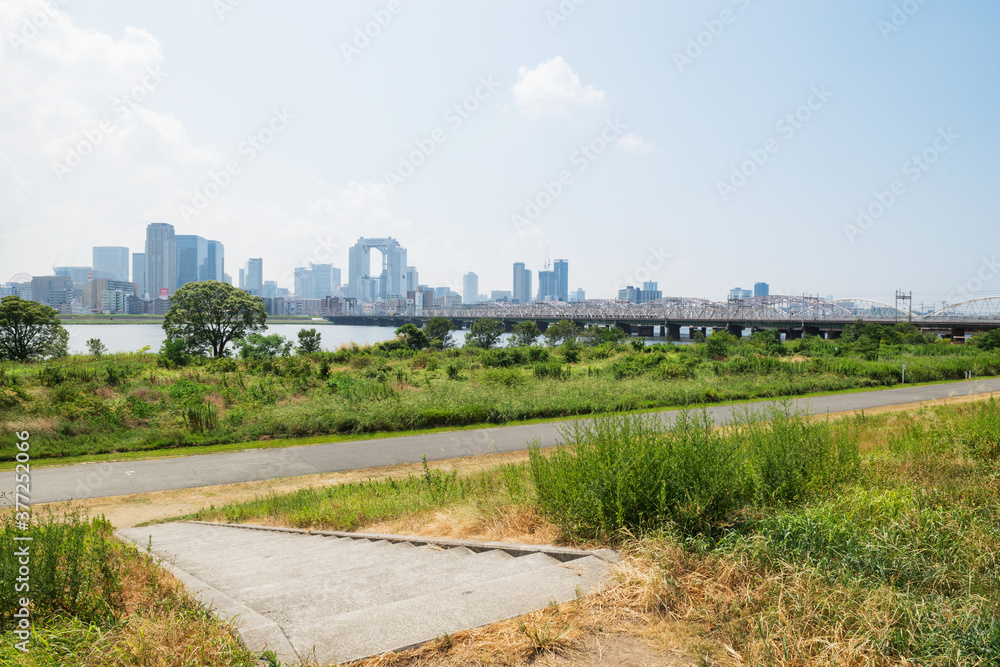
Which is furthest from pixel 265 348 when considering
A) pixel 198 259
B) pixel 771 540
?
pixel 198 259

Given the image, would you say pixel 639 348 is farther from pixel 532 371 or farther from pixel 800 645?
pixel 800 645

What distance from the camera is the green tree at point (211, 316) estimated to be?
134 feet

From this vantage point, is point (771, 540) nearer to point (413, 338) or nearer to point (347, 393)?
point (347, 393)

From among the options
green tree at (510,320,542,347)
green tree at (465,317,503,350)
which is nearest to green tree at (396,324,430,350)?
green tree at (465,317,503,350)

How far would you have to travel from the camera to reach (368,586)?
13.7ft

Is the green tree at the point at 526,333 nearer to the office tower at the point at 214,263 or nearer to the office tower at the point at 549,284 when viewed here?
the office tower at the point at 214,263

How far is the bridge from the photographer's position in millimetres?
84412

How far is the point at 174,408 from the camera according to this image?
52.9 feet

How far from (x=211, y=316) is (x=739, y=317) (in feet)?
272

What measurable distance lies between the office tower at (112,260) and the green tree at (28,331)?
6304cm

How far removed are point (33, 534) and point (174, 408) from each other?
Result: 13.1 m

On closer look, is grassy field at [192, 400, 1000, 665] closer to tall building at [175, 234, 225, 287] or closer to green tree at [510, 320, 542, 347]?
green tree at [510, 320, 542, 347]

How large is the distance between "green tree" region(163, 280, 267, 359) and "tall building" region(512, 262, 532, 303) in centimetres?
15123

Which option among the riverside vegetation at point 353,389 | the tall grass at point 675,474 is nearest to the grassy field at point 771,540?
the tall grass at point 675,474
